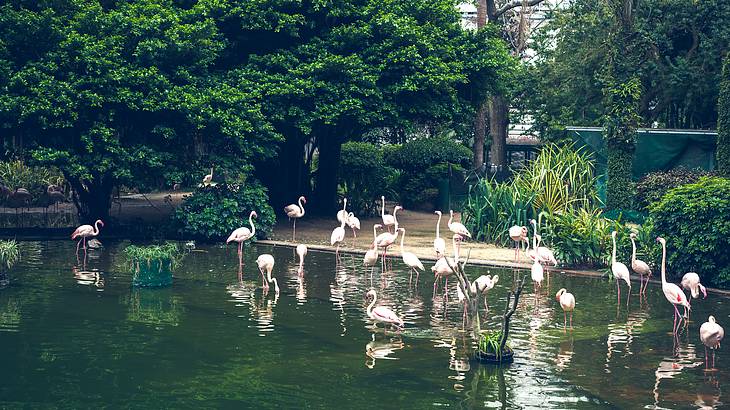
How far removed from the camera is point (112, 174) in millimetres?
21672

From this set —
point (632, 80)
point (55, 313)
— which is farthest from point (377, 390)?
point (632, 80)

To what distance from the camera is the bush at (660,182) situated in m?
23.0

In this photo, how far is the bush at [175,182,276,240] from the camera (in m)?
22.4

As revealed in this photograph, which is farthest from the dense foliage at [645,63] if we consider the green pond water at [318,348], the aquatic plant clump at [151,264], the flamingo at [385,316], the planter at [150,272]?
the flamingo at [385,316]

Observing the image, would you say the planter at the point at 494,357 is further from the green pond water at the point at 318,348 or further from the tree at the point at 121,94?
the tree at the point at 121,94

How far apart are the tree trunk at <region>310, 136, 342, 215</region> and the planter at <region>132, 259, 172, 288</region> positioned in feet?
40.9

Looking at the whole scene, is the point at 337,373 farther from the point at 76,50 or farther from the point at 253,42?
the point at 253,42

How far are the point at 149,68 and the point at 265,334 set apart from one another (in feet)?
35.5

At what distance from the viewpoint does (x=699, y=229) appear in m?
16.7

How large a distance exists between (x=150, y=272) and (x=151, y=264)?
173 millimetres

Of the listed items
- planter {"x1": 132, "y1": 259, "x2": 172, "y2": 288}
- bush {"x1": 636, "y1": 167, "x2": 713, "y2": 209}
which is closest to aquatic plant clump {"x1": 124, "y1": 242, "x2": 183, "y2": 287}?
planter {"x1": 132, "y1": 259, "x2": 172, "y2": 288}

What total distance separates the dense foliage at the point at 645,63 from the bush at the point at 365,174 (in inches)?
250

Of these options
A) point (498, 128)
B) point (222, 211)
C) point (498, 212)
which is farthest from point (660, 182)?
point (498, 128)

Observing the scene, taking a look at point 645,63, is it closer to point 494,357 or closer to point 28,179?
point 494,357
